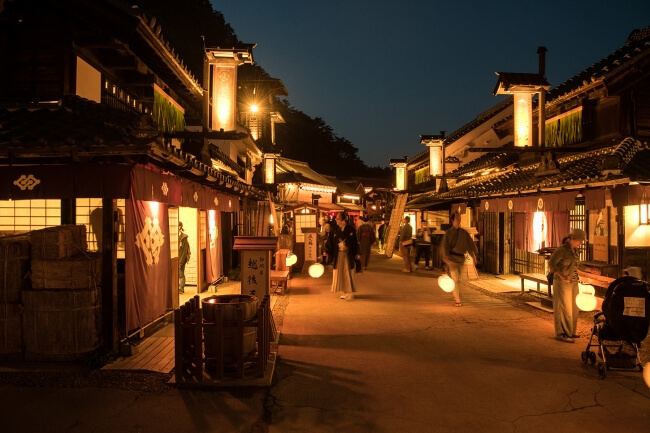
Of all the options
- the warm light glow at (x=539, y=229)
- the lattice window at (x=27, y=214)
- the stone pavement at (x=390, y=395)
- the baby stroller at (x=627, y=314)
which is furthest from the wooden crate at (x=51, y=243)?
the warm light glow at (x=539, y=229)

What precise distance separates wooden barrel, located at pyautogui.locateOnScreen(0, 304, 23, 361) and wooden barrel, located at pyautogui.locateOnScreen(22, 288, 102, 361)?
3.8 inches

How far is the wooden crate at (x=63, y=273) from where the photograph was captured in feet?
23.9

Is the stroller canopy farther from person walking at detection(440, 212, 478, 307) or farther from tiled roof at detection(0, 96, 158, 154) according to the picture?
tiled roof at detection(0, 96, 158, 154)

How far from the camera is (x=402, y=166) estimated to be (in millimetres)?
32906

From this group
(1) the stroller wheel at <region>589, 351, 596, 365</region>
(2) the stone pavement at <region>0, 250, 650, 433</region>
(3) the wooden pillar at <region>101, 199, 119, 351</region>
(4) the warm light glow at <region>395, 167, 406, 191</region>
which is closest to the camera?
(2) the stone pavement at <region>0, 250, 650, 433</region>

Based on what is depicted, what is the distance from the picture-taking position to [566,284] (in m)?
8.84

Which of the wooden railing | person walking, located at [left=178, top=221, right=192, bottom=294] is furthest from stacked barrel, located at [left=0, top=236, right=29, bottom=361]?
person walking, located at [left=178, top=221, right=192, bottom=294]

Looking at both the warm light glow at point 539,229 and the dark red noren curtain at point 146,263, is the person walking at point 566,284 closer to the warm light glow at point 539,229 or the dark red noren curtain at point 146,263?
the warm light glow at point 539,229

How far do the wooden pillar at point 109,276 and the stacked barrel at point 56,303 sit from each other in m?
0.26

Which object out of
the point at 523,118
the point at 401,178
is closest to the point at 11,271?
the point at 523,118

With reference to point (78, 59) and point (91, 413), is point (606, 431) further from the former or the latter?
point (78, 59)

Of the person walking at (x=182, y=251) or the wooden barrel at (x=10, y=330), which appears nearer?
the wooden barrel at (x=10, y=330)

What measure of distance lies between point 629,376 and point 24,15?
502 inches

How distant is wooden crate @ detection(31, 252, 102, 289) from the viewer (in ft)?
23.9
